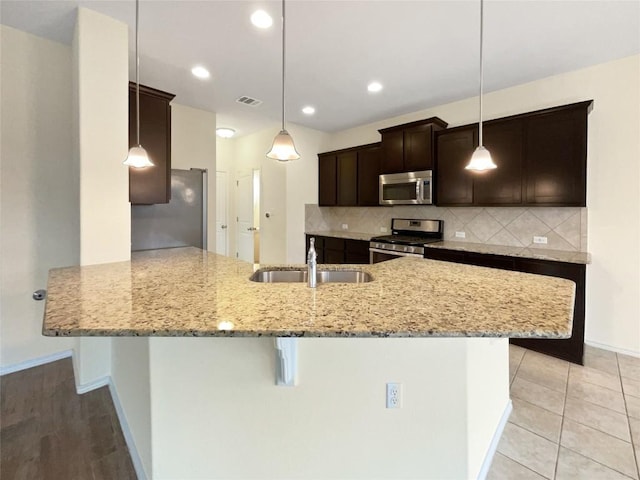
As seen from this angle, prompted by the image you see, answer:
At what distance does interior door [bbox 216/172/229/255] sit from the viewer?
6.35 meters

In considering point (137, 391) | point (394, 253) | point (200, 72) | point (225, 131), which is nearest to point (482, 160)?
point (394, 253)

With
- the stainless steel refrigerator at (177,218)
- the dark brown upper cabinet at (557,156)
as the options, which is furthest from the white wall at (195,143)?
the dark brown upper cabinet at (557,156)

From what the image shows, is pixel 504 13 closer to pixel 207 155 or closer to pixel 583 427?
pixel 583 427

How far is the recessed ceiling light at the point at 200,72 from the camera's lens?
3.17 meters

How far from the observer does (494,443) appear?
5.89 ft

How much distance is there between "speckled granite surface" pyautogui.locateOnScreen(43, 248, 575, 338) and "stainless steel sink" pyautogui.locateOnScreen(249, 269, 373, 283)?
122 mm

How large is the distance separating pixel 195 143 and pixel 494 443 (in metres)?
4.51

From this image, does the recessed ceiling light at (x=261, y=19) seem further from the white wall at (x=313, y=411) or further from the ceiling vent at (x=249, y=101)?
the white wall at (x=313, y=411)

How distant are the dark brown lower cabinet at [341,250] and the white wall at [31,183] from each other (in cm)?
334

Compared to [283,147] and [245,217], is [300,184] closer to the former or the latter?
[245,217]

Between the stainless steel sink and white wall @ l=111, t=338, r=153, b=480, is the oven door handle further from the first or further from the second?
white wall @ l=111, t=338, r=153, b=480

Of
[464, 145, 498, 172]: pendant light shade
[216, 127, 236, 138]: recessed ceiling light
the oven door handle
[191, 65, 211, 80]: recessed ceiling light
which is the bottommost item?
the oven door handle

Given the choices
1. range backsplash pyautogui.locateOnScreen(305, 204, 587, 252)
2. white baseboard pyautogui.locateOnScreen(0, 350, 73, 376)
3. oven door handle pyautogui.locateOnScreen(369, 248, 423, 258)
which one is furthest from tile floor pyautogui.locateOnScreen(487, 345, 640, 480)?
white baseboard pyautogui.locateOnScreen(0, 350, 73, 376)

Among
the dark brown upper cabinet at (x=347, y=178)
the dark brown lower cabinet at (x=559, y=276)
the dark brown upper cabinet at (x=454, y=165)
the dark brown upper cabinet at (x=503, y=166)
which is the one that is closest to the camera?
the dark brown lower cabinet at (x=559, y=276)
